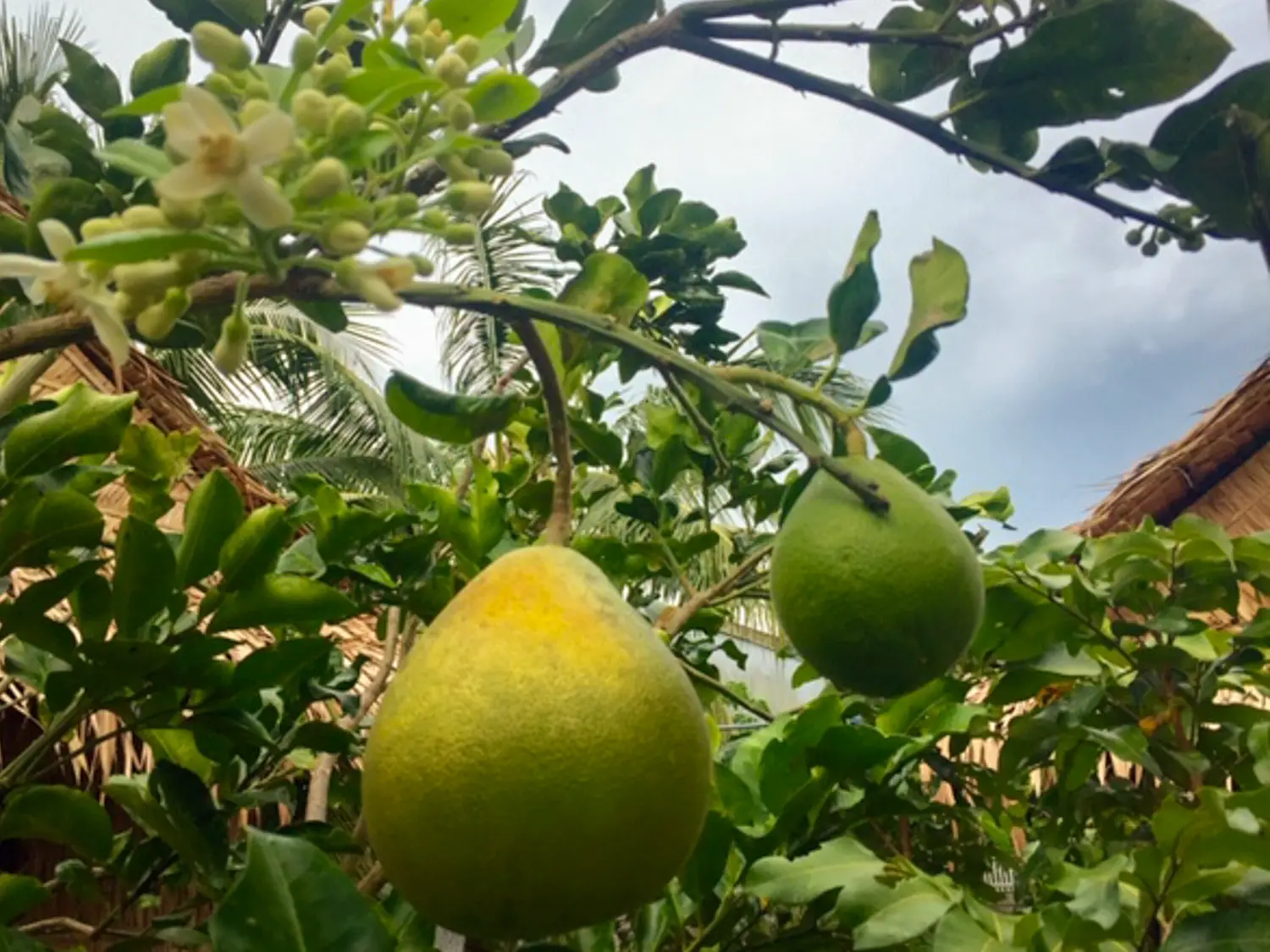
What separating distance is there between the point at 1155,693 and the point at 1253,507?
1.76 metres

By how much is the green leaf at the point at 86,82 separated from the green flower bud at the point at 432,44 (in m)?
0.37

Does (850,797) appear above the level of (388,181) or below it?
below

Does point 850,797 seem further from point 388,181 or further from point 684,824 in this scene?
point 388,181

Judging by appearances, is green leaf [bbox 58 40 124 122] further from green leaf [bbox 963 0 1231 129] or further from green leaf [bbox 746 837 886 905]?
green leaf [bbox 746 837 886 905]

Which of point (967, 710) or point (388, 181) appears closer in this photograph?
A: point (388, 181)

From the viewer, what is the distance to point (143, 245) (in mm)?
427

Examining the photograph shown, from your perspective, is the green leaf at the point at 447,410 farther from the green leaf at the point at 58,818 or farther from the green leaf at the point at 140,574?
the green leaf at the point at 58,818

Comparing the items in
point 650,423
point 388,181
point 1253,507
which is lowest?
point 1253,507

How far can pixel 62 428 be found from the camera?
2.69 ft

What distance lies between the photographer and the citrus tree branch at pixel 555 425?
55cm

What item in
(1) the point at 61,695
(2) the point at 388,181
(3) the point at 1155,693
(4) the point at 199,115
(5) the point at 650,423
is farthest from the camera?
(5) the point at 650,423

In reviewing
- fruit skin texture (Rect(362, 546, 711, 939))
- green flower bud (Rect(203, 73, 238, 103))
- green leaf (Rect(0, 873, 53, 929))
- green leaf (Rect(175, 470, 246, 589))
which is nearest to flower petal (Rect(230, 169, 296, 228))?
green flower bud (Rect(203, 73, 238, 103))

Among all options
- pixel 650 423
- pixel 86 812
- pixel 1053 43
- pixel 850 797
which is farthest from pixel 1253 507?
pixel 86 812

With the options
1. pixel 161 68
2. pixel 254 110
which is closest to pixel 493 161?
pixel 254 110
